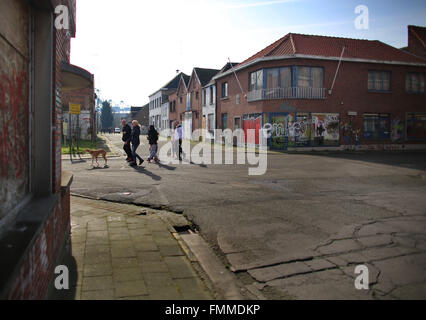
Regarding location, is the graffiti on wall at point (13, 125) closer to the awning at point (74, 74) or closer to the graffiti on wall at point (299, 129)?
the awning at point (74, 74)

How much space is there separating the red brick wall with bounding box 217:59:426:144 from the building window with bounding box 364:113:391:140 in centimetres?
40

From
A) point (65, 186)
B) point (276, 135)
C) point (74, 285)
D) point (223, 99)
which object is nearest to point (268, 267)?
point (74, 285)

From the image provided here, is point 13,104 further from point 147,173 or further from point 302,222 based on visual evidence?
point 147,173

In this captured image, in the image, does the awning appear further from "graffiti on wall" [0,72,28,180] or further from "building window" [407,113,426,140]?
"building window" [407,113,426,140]

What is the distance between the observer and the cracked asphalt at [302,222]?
12.2 feet

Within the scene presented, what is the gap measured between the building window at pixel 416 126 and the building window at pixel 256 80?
12.2 metres

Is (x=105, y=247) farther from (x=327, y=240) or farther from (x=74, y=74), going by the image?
(x=327, y=240)

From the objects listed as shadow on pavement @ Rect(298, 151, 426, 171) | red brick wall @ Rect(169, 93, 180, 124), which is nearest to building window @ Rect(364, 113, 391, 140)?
shadow on pavement @ Rect(298, 151, 426, 171)

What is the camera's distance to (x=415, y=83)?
2786 cm

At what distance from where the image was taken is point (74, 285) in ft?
11.5

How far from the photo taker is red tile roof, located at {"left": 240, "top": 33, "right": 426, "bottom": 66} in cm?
2547

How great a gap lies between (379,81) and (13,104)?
2838 cm

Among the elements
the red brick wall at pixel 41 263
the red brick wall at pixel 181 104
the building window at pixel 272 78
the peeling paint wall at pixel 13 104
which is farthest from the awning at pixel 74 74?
the red brick wall at pixel 181 104

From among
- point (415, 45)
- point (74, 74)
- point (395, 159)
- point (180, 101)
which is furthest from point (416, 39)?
point (74, 74)
